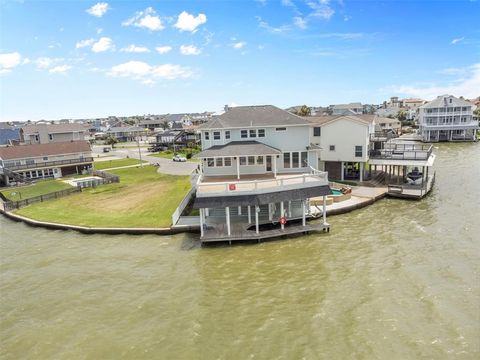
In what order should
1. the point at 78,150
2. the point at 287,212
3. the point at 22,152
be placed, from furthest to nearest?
the point at 78,150 → the point at 22,152 → the point at 287,212

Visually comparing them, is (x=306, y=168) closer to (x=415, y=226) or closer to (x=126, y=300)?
(x=415, y=226)

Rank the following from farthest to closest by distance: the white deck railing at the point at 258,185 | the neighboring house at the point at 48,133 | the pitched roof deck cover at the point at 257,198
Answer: the neighboring house at the point at 48,133
the white deck railing at the point at 258,185
the pitched roof deck cover at the point at 257,198

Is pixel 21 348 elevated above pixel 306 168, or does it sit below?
below

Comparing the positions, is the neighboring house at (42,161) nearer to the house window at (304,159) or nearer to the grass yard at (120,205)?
the grass yard at (120,205)

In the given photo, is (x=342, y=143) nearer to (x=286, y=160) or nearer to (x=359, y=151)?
(x=359, y=151)

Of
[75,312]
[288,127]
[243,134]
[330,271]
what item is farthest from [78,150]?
[330,271]

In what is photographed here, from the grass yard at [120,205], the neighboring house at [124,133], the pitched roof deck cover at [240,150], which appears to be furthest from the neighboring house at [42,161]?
the neighboring house at [124,133]
